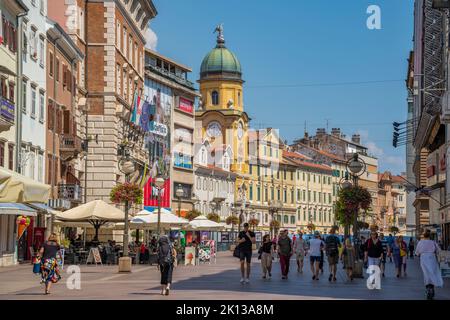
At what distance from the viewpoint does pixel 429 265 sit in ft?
84.7

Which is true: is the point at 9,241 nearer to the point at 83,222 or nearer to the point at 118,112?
the point at 83,222

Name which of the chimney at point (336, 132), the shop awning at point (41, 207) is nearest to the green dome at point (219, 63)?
the chimney at point (336, 132)

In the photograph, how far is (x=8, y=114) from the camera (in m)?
42.9

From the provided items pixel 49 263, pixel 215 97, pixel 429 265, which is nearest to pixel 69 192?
pixel 49 263

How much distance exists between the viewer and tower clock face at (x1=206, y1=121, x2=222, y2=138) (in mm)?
128875

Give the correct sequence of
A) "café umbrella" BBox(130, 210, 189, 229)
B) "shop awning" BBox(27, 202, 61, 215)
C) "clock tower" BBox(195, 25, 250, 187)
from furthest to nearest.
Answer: "clock tower" BBox(195, 25, 250, 187), "café umbrella" BBox(130, 210, 189, 229), "shop awning" BBox(27, 202, 61, 215)

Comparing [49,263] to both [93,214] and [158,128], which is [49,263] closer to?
[93,214]

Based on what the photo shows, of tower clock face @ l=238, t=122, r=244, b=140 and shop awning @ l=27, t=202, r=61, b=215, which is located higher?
tower clock face @ l=238, t=122, r=244, b=140

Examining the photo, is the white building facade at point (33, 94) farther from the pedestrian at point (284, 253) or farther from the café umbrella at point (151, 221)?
the pedestrian at point (284, 253)

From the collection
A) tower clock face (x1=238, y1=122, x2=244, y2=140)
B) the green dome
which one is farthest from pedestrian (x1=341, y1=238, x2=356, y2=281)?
the green dome

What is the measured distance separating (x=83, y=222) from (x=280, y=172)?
3859 inches

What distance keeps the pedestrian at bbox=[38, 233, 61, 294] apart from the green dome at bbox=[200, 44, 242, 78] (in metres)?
109

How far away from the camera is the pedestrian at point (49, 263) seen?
26.4 metres

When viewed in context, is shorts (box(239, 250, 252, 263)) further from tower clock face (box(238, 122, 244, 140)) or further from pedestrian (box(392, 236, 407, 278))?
tower clock face (box(238, 122, 244, 140))
